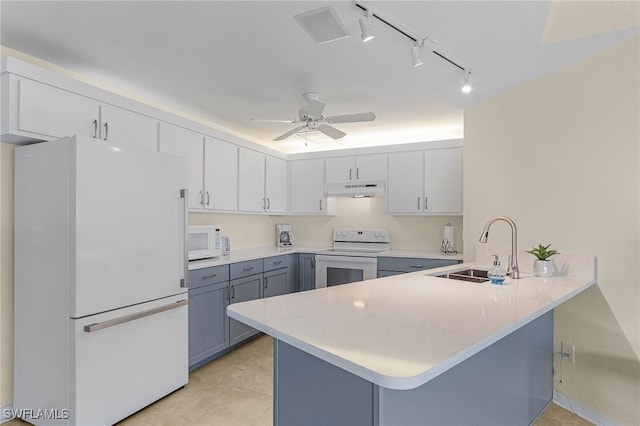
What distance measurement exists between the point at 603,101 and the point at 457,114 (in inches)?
56.6

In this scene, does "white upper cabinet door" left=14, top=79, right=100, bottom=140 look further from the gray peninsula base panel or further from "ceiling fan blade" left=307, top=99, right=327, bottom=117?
the gray peninsula base panel

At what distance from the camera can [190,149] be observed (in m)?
3.33

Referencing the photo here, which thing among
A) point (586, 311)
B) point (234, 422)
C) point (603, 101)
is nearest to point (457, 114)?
point (603, 101)

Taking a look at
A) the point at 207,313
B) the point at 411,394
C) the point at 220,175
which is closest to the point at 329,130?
the point at 220,175

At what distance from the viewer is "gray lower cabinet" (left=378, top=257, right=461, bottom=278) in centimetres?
366

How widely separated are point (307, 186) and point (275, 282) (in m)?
1.40

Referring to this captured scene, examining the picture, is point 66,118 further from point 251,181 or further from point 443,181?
point 443,181

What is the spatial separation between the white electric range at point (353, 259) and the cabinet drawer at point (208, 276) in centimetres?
126

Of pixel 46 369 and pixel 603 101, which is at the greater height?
pixel 603 101

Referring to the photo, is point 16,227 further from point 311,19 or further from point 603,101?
point 603,101

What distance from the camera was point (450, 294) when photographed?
1.74 metres

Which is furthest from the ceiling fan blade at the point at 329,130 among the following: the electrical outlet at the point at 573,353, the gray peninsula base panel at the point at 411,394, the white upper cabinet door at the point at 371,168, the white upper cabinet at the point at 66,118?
the electrical outlet at the point at 573,353

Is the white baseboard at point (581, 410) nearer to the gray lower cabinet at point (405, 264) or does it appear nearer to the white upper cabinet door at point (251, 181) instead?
the gray lower cabinet at point (405, 264)

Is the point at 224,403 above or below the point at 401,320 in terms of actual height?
below
